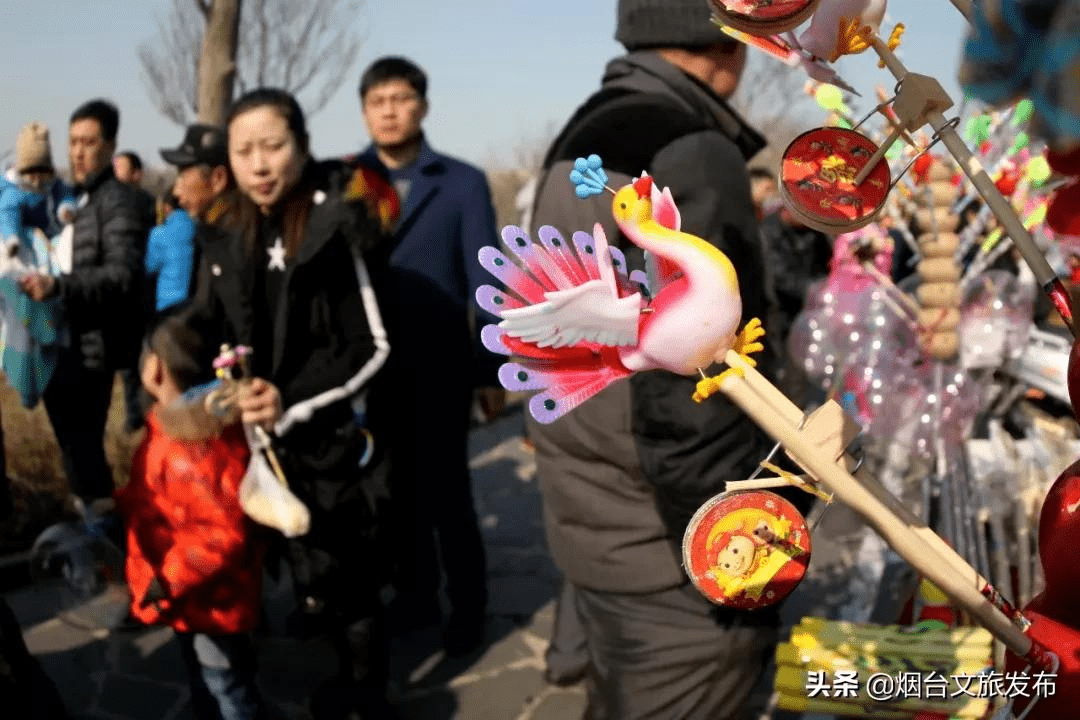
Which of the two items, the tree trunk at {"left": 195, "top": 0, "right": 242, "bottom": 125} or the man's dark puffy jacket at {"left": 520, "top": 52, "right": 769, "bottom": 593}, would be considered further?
the tree trunk at {"left": 195, "top": 0, "right": 242, "bottom": 125}

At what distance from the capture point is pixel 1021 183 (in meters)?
2.81

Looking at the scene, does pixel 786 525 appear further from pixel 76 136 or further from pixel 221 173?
pixel 76 136

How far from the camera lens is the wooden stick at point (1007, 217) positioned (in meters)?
0.84

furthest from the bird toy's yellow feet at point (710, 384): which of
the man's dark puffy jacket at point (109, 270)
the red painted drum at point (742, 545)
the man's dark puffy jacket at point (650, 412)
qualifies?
the man's dark puffy jacket at point (109, 270)

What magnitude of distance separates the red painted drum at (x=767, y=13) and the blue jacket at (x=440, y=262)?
2.59m

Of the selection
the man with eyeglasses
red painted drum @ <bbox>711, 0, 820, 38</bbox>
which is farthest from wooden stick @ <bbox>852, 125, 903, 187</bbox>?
the man with eyeglasses

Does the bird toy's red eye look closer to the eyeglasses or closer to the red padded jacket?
the red padded jacket

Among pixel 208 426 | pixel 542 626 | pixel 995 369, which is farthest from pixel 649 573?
pixel 542 626

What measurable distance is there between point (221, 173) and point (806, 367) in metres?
1.92

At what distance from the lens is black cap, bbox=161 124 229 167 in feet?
9.79

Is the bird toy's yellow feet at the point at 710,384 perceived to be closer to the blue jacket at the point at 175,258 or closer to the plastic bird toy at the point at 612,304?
the plastic bird toy at the point at 612,304

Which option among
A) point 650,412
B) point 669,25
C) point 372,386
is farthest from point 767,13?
point 372,386

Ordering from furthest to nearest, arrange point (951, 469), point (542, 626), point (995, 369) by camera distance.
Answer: point (542, 626)
point (995, 369)
point (951, 469)

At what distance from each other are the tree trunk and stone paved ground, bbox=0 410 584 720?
6.34 meters
